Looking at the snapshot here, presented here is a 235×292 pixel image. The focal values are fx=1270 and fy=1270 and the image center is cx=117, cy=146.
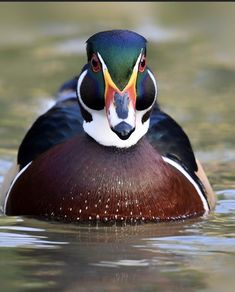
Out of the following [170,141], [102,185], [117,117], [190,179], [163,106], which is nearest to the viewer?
[117,117]

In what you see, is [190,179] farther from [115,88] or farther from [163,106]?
[163,106]

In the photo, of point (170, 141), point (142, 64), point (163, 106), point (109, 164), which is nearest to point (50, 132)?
point (170, 141)

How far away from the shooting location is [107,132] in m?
7.48

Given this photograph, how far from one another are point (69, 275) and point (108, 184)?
112cm

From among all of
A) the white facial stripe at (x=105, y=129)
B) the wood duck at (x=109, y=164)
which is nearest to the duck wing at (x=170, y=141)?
the wood duck at (x=109, y=164)

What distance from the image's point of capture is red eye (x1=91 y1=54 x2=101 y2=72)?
7.44 metres

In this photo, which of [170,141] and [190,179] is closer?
[190,179]

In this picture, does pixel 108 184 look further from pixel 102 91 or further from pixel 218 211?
pixel 218 211

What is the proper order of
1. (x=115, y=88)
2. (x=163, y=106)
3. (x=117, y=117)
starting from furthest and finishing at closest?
(x=163, y=106)
(x=115, y=88)
(x=117, y=117)

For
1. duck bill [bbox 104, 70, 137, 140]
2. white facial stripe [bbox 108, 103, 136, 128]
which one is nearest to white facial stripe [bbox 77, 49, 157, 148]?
duck bill [bbox 104, 70, 137, 140]

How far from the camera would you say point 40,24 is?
1454 centimetres

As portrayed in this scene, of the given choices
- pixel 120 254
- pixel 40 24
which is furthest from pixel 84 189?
pixel 40 24

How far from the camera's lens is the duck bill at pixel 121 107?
6961mm

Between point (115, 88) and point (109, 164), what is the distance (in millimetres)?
504
